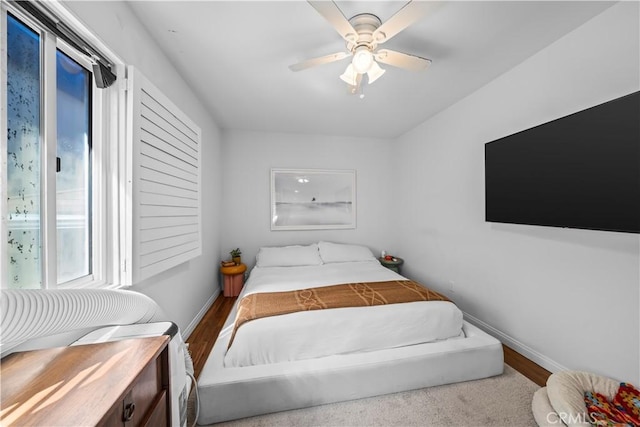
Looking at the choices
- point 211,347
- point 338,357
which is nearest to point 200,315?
point 211,347

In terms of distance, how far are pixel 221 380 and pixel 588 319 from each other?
2.38m

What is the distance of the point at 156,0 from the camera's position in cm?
138

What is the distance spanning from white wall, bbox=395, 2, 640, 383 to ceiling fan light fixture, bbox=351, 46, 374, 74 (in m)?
1.41

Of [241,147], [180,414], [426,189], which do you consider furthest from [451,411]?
[241,147]

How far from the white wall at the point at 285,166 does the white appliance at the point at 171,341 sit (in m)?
2.47

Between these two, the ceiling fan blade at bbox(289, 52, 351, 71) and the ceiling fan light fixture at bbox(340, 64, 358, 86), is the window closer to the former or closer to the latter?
the ceiling fan blade at bbox(289, 52, 351, 71)

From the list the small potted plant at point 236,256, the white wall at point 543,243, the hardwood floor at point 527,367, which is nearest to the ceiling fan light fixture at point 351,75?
the white wall at point 543,243

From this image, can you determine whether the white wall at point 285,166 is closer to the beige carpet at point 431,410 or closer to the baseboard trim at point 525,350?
the baseboard trim at point 525,350

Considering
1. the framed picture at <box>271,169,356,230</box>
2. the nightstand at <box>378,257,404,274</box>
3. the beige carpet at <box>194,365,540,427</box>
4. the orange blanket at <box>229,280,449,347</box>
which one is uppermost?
the framed picture at <box>271,169,356,230</box>

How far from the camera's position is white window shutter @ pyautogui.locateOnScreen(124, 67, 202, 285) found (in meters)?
1.40

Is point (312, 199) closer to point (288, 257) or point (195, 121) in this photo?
point (288, 257)

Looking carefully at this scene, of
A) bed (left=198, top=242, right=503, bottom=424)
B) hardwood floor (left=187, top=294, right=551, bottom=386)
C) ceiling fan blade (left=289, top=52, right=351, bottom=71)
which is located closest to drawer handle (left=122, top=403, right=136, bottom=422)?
bed (left=198, top=242, right=503, bottom=424)

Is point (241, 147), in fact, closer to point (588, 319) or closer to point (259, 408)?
point (259, 408)

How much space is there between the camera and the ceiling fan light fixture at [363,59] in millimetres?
1510
